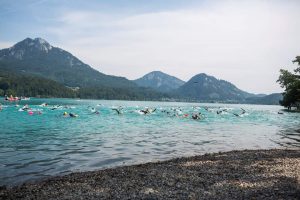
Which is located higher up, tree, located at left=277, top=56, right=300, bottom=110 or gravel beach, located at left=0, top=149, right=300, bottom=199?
tree, located at left=277, top=56, right=300, bottom=110

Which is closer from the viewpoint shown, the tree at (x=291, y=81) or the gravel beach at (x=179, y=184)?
the gravel beach at (x=179, y=184)

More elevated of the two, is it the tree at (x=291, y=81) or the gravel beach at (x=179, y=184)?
the tree at (x=291, y=81)

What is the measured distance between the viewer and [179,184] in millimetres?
15461

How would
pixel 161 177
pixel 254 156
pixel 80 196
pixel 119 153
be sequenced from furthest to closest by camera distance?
pixel 119 153, pixel 254 156, pixel 161 177, pixel 80 196

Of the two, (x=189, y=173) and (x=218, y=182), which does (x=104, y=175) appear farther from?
(x=218, y=182)

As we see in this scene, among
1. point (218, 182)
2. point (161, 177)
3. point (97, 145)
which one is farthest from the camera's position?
point (97, 145)

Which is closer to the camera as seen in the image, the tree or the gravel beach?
the gravel beach

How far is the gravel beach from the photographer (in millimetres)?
13703

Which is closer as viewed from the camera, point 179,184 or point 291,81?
point 179,184

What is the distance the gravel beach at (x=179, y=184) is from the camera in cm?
1370

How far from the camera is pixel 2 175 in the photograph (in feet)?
63.3

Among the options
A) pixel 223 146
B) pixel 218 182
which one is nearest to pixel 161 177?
pixel 218 182

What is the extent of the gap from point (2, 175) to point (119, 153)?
11450 millimetres

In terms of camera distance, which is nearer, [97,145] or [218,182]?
[218,182]
